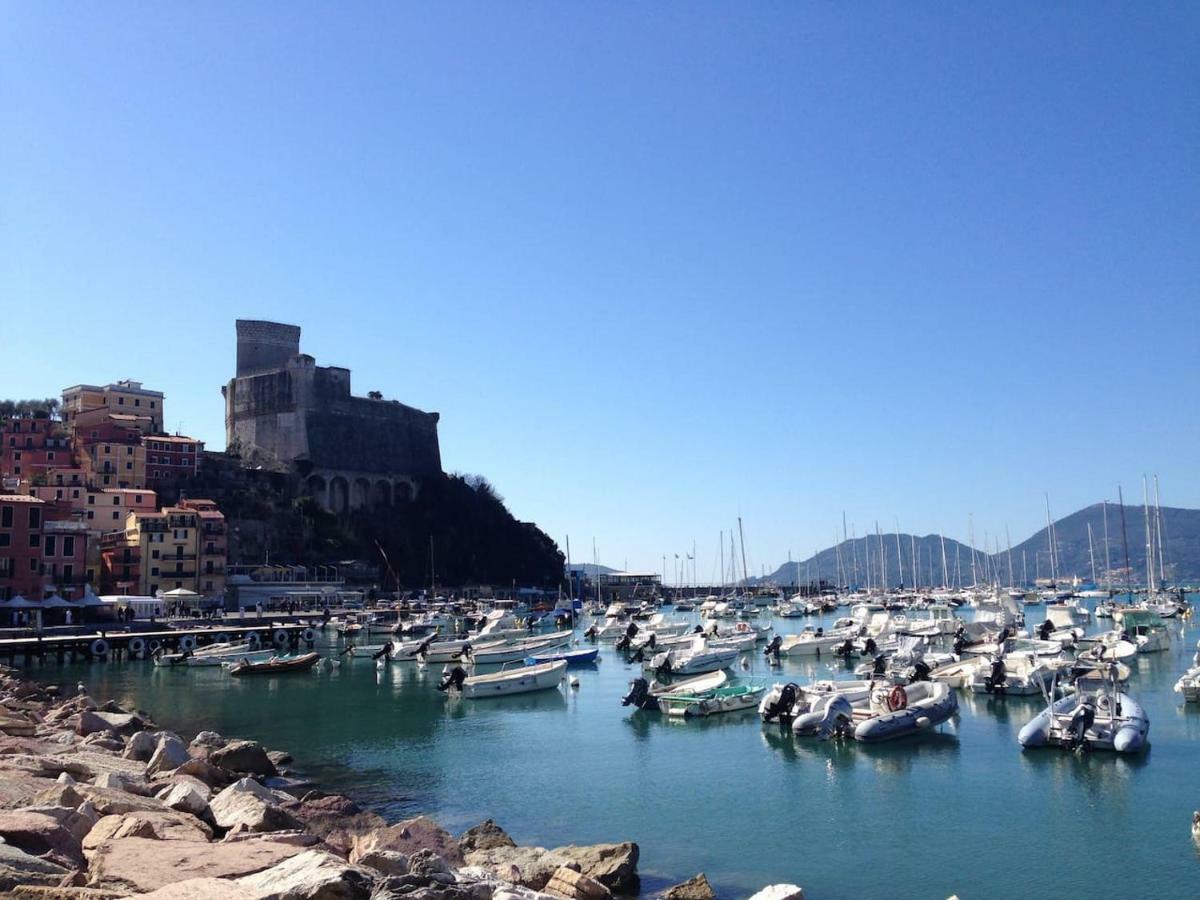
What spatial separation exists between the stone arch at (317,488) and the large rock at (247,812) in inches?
3024

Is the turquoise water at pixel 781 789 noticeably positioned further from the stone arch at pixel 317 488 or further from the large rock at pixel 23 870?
the stone arch at pixel 317 488

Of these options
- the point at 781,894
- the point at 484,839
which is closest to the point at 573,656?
the point at 484,839

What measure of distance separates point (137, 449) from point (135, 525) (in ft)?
36.5

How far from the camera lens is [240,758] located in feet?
67.1

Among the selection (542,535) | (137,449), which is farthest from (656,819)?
(542,535)

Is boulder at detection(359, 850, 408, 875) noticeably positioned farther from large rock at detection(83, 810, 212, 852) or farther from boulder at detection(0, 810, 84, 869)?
boulder at detection(0, 810, 84, 869)

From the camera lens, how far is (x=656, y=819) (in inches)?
725

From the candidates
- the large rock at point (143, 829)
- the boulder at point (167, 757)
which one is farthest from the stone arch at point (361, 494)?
the large rock at point (143, 829)

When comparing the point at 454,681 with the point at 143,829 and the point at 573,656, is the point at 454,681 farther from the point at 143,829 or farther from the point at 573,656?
the point at 143,829

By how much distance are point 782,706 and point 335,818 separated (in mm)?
13827

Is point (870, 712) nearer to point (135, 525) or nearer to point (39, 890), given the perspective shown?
point (39, 890)

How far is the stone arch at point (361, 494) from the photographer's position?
93125mm

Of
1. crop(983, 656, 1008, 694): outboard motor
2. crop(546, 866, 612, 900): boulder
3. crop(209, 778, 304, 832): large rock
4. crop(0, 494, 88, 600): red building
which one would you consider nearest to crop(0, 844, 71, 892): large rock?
crop(209, 778, 304, 832): large rock

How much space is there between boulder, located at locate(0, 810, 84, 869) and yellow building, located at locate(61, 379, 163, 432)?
78312mm
